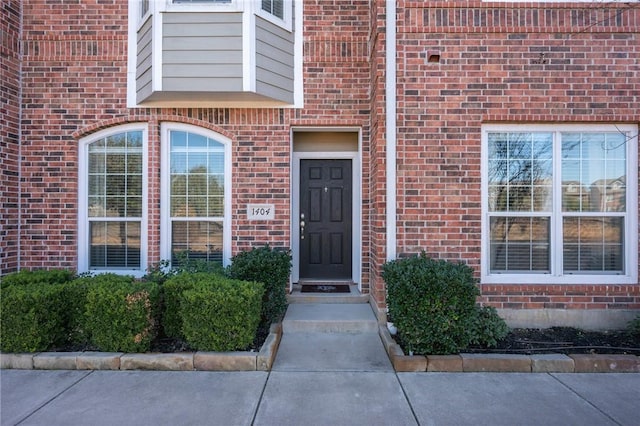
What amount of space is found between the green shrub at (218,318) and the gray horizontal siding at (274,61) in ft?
9.25

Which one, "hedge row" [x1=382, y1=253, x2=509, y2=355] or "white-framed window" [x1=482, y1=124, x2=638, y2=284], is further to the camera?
"white-framed window" [x1=482, y1=124, x2=638, y2=284]

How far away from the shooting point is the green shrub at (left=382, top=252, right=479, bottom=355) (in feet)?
12.6

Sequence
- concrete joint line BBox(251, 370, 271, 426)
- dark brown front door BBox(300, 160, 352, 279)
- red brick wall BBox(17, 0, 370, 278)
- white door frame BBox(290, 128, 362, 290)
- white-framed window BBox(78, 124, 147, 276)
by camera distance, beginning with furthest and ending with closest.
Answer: dark brown front door BBox(300, 160, 352, 279) < white door frame BBox(290, 128, 362, 290) < white-framed window BBox(78, 124, 147, 276) < red brick wall BBox(17, 0, 370, 278) < concrete joint line BBox(251, 370, 271, 426)

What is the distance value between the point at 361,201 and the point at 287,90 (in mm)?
2038

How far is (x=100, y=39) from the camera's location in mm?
5504

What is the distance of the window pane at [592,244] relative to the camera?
489 centimetres

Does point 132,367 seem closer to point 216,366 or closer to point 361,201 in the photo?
point 216,366

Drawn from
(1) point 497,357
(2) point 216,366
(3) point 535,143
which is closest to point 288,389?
(2) point 216,366

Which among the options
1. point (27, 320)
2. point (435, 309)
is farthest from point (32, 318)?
point (435, 309)

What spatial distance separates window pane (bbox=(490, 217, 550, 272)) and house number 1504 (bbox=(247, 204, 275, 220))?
123 inches

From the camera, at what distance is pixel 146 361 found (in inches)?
151

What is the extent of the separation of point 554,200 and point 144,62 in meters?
6.02

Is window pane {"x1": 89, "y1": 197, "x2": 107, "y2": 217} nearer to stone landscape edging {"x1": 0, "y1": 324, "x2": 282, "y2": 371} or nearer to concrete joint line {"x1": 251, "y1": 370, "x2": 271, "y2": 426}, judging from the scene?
stone landscape edging {"x1": 0, "y1": 324, "x2": 282, "y2": 371}

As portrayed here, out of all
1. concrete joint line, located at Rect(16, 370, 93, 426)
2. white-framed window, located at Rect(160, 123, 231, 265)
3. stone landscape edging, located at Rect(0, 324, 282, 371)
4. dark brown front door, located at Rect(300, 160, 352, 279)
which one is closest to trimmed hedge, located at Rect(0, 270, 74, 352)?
stone landscape edging, located at Rect(0, 324, 282, 371)
